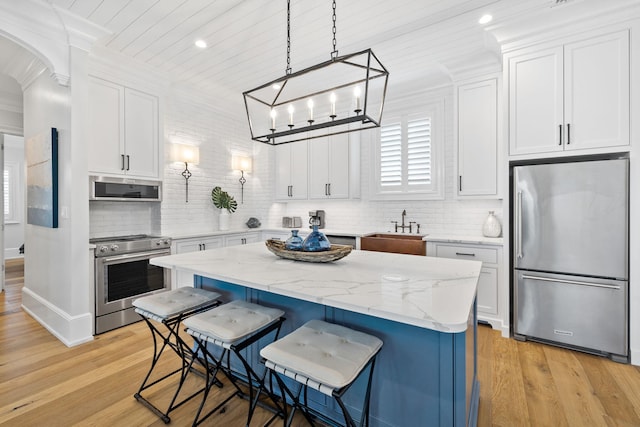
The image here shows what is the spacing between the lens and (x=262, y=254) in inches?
97.5

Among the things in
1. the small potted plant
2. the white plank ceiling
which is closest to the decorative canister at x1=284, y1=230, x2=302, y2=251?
the white plank ceiling

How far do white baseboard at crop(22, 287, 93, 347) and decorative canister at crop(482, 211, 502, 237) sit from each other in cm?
419

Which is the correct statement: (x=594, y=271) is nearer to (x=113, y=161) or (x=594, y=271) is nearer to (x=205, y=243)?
(x=205, y=243)

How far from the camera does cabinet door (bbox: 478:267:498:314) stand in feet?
10.3

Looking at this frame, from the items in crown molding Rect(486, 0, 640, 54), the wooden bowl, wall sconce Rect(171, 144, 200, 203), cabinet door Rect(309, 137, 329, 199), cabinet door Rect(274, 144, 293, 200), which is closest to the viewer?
the wooden bowl

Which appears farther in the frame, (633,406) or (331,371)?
(633,406)

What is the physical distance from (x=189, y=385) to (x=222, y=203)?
2833 mm

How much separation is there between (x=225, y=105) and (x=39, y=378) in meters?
3.80

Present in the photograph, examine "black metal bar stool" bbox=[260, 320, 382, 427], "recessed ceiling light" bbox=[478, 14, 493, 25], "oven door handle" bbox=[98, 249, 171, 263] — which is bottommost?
"black metal bar stool" bbox=[260, 320, 382, 427]

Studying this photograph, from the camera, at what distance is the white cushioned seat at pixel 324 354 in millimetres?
1183

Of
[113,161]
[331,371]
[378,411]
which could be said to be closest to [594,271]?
[378,411]

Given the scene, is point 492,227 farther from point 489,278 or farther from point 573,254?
point 573,254

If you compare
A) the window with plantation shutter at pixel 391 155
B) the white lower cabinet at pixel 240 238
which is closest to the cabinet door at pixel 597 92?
the window with plantation shutter at pixel 391 155

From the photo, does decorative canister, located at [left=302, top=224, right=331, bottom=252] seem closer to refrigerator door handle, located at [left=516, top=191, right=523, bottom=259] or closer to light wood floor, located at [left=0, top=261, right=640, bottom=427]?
light wood floor, located at [left=0, top=261, right=640, bottom=427]
